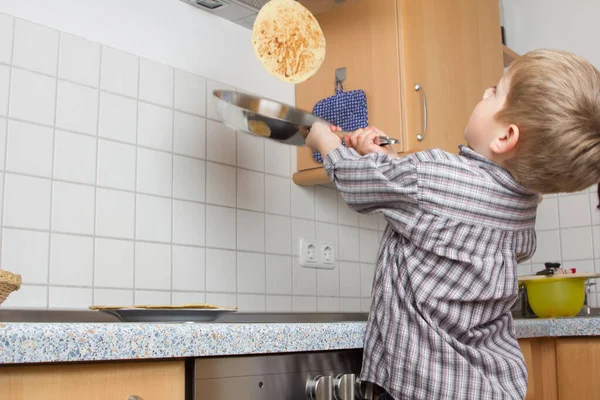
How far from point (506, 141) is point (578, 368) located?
0.88 m

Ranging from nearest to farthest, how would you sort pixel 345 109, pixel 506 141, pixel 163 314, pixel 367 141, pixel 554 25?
1. pixel 163 314
2. pixel 506 141
3. pixel 367 141
4. pixel 345 109
5. pixel 554 25

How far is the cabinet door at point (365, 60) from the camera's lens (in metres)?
2.00

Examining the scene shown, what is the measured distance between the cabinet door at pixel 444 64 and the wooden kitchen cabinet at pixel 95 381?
1199mm

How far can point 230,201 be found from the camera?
1.93 meters

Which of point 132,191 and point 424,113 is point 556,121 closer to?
point 424,113

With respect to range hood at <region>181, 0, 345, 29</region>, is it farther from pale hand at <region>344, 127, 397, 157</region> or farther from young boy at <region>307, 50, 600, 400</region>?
young boy at <region>307, 50, 600, 400</region>

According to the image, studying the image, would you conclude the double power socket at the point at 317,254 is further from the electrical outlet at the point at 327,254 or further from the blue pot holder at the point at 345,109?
the blue pot holder at the point at 345,109

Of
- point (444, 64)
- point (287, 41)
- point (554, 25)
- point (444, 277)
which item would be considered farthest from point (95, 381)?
point (554, 25)

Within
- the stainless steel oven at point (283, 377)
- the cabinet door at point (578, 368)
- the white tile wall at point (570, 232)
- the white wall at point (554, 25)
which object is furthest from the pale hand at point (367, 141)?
the white wall at point (554, 25)

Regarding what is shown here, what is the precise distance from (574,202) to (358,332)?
1.61 meters

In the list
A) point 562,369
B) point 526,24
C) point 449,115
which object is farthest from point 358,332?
point 526,24

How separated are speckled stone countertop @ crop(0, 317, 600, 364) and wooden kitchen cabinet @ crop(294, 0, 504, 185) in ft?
3.02

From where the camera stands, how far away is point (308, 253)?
2.14m

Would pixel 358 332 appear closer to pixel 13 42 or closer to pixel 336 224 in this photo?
pixel 13 42
